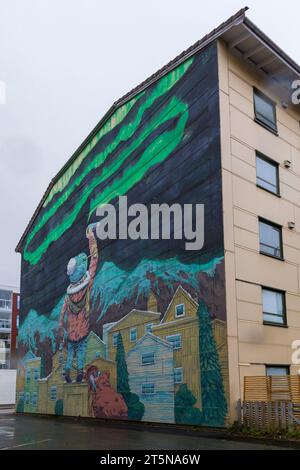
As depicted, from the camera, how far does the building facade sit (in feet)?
58.5

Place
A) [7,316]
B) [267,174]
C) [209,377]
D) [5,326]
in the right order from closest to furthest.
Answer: [209,377] → [267,174] → [5,326] → [7,316]

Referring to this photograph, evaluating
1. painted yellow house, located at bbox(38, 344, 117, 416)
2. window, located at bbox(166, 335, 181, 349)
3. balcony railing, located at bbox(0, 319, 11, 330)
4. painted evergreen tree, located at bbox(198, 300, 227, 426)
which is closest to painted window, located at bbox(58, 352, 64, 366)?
painted yellow house, located at bbox(38, 344, 117, 416)

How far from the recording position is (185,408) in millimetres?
18281

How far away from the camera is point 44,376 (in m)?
31.1

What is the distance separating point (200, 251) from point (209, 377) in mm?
4311

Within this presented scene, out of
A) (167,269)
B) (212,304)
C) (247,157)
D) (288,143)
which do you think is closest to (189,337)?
(212,304)

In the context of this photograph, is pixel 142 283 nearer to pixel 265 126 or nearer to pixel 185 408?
pixel 185 408

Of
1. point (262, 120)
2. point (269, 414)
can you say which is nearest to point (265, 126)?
point (262, 120)

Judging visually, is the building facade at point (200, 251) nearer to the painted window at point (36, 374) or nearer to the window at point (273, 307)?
the window at point (273, 307)

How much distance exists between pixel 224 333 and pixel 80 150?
1692cm

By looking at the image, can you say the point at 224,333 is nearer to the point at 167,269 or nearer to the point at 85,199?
the point at 167,269

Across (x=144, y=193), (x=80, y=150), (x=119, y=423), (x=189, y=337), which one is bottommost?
(x=119, y=423)

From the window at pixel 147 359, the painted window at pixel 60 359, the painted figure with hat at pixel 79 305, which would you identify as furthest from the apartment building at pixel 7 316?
the window at pixel 147 359

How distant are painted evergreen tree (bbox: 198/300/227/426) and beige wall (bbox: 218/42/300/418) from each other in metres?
0.47
